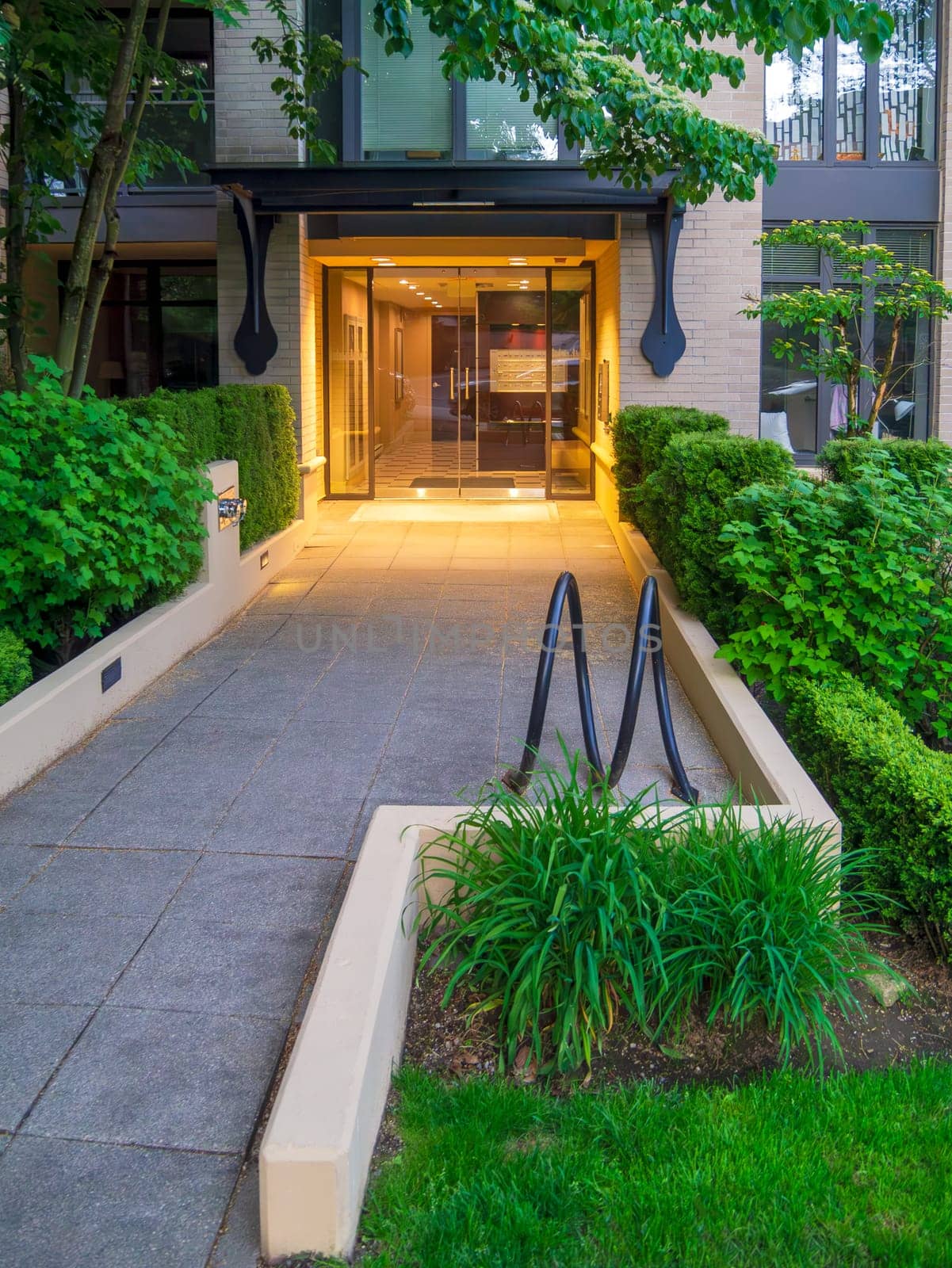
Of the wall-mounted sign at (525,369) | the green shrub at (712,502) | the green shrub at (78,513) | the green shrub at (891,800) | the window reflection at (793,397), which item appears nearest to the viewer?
the green shrub at (891,800)

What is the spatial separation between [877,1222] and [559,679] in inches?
198

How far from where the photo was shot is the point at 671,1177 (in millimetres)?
3111

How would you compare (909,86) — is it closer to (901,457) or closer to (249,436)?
(249,436)

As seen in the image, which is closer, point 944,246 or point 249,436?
point 249,436

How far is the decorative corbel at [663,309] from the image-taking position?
12.9m

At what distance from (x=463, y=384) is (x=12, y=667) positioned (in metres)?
11.2

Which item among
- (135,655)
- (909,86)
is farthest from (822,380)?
Result: (135,655)

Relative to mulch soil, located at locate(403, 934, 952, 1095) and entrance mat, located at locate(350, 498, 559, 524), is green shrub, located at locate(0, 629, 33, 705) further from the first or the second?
entrance mat, located at locate(350, 498, 559, 524)

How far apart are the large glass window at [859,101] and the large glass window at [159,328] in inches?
314

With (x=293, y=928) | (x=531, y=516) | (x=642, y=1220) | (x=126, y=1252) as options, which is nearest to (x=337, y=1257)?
(x=126, y=1252)

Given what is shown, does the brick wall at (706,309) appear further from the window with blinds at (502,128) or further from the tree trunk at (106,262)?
the tree trunk at (106,262)

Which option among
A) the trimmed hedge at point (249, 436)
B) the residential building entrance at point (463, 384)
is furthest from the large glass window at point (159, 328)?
the trimmed hedge at point (249, 436)

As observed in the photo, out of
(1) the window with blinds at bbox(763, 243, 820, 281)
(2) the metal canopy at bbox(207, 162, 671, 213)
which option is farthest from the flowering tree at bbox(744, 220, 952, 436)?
(2) the metal canopy at bbox(207, 162, 671, 213)

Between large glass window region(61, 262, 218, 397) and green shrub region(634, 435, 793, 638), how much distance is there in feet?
37.4
